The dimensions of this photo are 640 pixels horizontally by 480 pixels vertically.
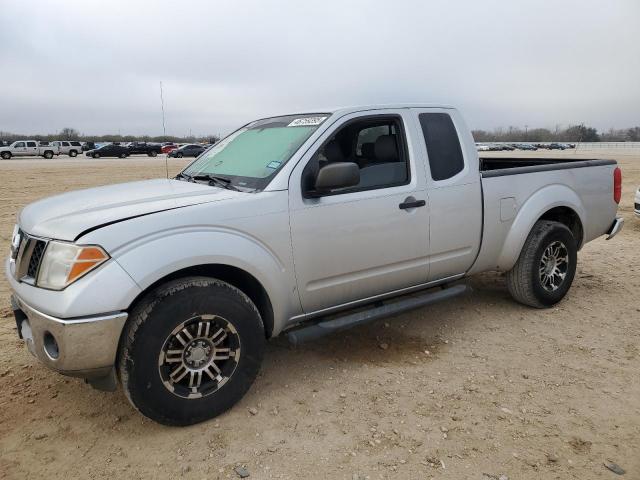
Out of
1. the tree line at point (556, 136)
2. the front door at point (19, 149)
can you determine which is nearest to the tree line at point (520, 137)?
the tree line at point (556, 136)

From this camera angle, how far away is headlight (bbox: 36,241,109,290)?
2590mm

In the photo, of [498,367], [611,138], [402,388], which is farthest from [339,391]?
[611,138]

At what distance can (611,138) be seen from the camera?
352 ft

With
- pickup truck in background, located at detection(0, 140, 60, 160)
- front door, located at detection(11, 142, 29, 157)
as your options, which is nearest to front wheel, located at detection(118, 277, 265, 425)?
pickup truck in background, located at detection(0, 140, 60, 160)

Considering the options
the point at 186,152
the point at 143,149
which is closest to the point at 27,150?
the point at 143,149

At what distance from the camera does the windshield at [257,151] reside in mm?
3392

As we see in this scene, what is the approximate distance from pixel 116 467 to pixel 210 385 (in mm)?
640

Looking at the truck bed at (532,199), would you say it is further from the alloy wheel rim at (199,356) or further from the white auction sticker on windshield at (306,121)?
the alloy wheel rim at (199,356)

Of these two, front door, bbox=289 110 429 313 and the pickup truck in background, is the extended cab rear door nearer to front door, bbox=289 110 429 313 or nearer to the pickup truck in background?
front door, bbox=289 110 429 313

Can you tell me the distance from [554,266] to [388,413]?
262cm

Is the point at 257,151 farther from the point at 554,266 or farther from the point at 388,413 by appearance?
the point at 554,266

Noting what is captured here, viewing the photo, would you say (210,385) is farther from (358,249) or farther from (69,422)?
(358,249)

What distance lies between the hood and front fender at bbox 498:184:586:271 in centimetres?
254

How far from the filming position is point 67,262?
8.58 ft
